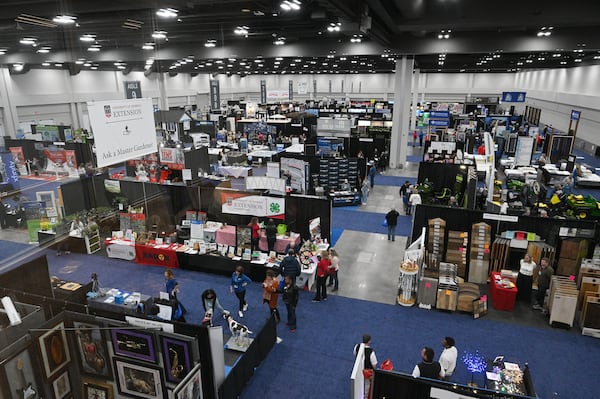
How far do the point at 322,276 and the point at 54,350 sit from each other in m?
5.31

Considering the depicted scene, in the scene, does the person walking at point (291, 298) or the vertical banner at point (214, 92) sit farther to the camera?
the vertical banner at point (214, 92)

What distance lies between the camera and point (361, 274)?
1047 centimetres

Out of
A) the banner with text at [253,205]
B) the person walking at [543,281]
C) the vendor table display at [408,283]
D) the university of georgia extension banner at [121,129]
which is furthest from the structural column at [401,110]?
the university of georgia extension banner at [121,129]

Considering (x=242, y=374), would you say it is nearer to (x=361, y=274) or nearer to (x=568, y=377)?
(x=361, y=274)

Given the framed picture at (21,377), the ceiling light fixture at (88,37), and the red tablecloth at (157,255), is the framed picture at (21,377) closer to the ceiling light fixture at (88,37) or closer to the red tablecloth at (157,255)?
the red tablecloth at (157,255)

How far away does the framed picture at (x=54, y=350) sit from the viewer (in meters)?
5.50

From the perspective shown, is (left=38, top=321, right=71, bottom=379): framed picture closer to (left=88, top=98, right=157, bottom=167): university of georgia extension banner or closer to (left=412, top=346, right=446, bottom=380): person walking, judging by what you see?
(left=88, top=98, right=157, bottom=167): university of georgia extension banner

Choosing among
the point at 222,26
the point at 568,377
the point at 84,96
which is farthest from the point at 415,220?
the point at 84,96

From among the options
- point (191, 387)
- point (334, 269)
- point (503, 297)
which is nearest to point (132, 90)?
point (334, 269)

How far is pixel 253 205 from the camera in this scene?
434 inches

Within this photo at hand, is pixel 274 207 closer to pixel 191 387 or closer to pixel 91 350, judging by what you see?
pixel 91 350

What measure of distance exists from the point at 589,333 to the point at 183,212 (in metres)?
10.9

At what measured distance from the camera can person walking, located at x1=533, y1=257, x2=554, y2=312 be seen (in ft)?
28.1

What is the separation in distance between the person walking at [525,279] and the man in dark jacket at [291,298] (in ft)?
17.7
